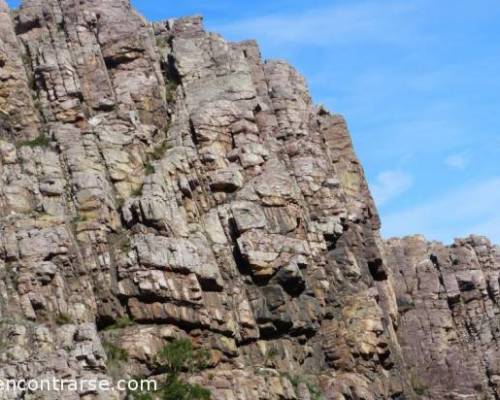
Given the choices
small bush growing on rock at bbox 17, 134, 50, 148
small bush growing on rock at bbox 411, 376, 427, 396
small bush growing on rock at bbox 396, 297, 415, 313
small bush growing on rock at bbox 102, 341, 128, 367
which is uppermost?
small bush growing on rock at bbox 17, 134, 50, 148

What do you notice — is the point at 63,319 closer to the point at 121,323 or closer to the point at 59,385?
the point at 121,323

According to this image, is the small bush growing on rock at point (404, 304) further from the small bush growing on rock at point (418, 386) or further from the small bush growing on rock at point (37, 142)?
the small bush growing on rock at point (37, 142)

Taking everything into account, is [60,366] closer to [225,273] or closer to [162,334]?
[162,334]

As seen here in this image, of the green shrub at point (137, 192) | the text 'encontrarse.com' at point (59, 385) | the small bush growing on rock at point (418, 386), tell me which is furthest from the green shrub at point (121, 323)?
the small bush growing on rock at point (418, 386)

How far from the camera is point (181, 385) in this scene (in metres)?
68.6

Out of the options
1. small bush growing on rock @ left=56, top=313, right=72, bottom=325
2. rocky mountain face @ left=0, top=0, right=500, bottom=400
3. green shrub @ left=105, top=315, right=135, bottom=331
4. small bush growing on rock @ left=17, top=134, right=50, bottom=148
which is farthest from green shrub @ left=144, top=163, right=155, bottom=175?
small bush growing on rock @ left=56, top=313, right=72, bottom=325

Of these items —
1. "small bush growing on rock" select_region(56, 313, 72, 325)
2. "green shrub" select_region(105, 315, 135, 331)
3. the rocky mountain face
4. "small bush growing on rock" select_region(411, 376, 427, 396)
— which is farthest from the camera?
"small bush growing on rock" select_region(411, 376, 427, 396)

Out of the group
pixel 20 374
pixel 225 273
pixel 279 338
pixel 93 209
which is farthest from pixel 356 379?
pixel 20 374

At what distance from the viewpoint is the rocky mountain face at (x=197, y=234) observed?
70.1 meters

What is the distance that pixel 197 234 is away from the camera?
7781 centimetres

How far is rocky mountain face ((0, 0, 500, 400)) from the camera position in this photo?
230ft

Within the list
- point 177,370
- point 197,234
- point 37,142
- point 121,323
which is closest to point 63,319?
point 121,323

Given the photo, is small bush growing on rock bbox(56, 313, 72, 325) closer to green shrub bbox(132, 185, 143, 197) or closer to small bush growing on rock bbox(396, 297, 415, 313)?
green shrub bbox(132, 185, 143, 197)

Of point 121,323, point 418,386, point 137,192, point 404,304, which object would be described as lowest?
point 418,386
